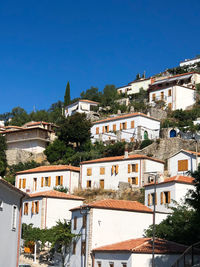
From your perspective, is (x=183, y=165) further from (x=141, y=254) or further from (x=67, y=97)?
(x=67, y=97)

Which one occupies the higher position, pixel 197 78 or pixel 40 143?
pixel 197 78

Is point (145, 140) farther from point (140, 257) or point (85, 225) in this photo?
point (140, 257)

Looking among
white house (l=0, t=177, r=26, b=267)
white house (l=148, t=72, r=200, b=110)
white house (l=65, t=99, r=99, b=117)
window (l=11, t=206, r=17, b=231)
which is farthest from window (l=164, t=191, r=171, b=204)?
white house (l=65, t=99, r=99, b=117)

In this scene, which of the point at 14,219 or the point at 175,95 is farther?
the point at 175,95

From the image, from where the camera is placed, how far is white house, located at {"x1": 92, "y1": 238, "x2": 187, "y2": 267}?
120 ft

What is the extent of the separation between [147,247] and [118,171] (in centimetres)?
2439

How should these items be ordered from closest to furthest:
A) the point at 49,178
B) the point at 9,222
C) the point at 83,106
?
the point at 9,222 → the point at 49,178 → the point at 83,106

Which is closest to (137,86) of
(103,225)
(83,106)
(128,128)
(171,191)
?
(83,106)

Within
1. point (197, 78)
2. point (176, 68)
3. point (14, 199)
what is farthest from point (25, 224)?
point (176, 68)

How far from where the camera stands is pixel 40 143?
276ft

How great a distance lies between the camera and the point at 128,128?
249 ft

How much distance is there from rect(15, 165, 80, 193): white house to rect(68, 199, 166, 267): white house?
18.4 meters

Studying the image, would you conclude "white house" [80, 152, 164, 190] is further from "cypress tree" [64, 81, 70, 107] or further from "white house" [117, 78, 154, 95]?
"cypress tree" [64, 81, 70, 107]

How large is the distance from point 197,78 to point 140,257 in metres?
64.1
